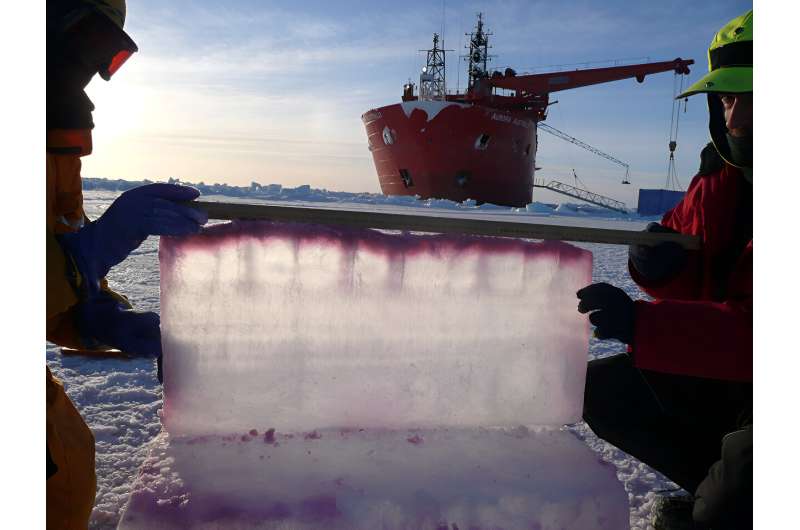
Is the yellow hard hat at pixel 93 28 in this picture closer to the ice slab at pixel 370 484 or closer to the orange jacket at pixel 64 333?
the orange jacket at pixel 64 333

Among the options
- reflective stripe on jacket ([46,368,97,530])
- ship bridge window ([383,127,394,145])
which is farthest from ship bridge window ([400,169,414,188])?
reflective stripe on jacket ([46,368,97,530])

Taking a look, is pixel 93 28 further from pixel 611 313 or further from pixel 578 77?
pixel 578 77

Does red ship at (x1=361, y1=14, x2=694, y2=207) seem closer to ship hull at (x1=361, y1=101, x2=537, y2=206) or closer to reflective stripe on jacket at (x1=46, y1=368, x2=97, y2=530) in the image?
ship hull at (x1=361, y1=101, x2=537, y2=206)

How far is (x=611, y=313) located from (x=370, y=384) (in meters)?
0.58

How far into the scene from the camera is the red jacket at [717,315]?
3.51 feet

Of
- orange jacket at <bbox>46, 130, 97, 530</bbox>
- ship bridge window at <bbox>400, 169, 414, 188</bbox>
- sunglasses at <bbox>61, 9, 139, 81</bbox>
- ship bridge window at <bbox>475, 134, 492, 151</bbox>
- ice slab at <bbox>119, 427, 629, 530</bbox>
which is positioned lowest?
ice slab at <bbox>119, 427, 629, 530</bbox>

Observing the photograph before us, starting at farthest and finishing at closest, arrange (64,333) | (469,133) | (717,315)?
(469,133)
(64,333)
(717,315)

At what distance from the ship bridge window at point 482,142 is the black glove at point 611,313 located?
42.4 ft

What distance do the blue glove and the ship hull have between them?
12.9 metres

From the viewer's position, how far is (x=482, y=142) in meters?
13.5

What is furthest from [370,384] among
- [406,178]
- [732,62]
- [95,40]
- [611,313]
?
[406,178]

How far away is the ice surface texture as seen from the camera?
1.05 m

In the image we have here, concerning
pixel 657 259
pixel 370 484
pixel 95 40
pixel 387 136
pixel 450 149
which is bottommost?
pixel 370 484

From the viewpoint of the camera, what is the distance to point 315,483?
100cm
